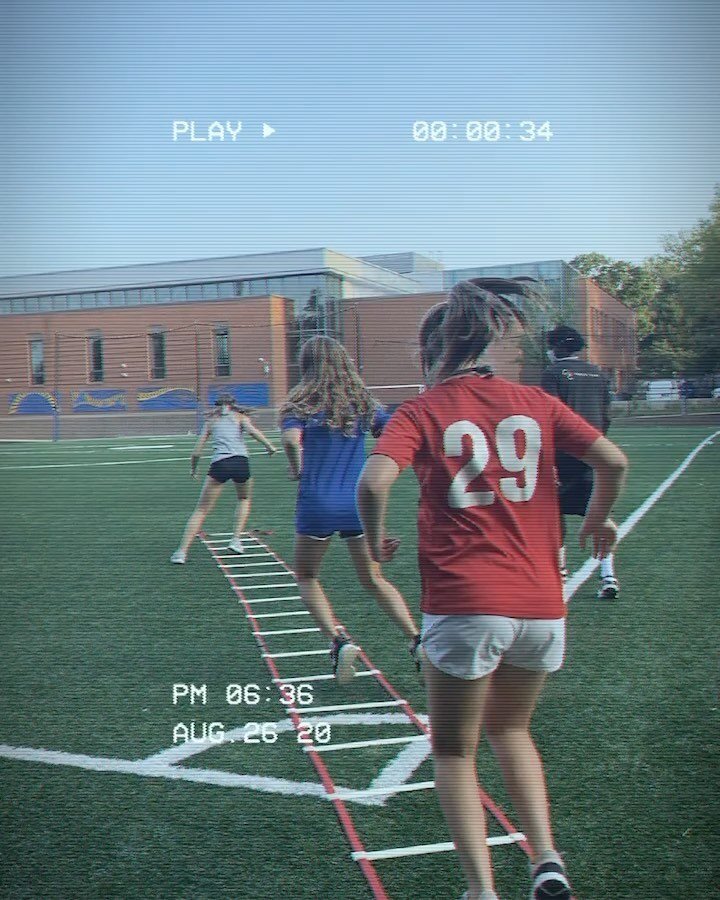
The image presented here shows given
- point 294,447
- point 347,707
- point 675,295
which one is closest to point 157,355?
point 675,295

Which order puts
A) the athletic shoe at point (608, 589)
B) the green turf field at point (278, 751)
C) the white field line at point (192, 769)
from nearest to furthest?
1. the green turf field at point (278, 751)
2. the white field line at point (192, 769)
3. the athletic shoe at point (608, 589)

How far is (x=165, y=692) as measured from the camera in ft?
14.8

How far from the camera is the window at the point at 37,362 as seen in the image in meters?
32.5

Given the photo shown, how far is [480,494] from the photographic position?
7.45ft

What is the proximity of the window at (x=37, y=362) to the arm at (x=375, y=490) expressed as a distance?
31.5m

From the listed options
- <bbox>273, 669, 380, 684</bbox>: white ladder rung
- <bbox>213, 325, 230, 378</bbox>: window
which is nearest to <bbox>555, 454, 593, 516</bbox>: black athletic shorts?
<bbox>273, 669, 380, 684</bbox>: white ladder rung

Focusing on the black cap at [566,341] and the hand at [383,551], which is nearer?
the hand at [383,551]

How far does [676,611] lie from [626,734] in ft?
7.67

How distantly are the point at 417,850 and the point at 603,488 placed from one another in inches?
47.1

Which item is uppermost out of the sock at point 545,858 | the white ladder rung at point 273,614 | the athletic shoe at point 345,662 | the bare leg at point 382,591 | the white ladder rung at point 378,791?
the bare leg at point 382,591

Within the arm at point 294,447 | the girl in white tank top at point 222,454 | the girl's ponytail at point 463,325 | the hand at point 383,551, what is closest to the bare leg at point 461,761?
the hand at point 383,551

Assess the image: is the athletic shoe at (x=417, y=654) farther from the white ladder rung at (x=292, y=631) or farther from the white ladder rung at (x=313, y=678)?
the white ladder rung at (x=292, y=631)

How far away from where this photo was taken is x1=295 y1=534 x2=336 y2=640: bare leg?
4715 mm

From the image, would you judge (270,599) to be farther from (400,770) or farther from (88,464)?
(88,464)
